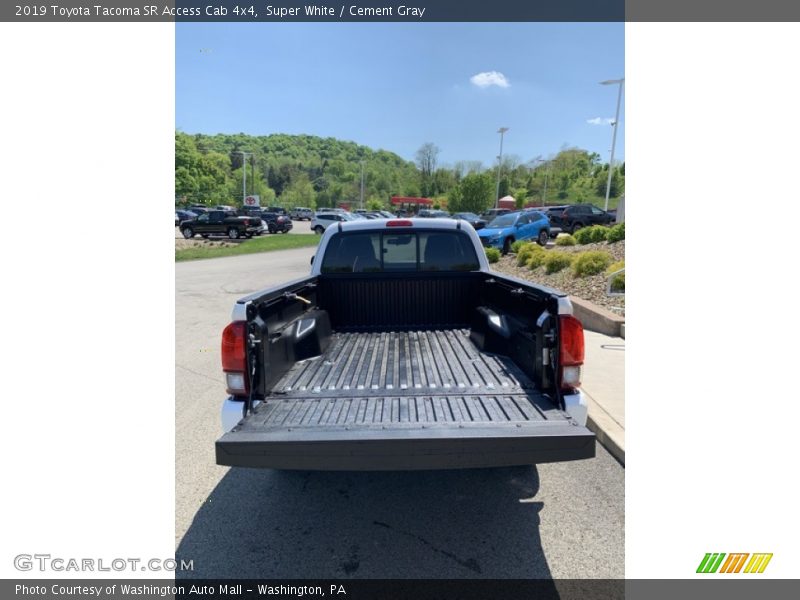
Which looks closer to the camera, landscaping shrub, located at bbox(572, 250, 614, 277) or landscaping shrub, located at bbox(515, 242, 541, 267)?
landscaping shrub, located at bbox(572, 250, 614, 277)

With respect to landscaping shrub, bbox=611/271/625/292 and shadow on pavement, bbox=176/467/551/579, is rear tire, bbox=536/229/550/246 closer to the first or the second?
landscaping shrub, bbox=611/271/625/292

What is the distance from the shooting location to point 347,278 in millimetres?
4645

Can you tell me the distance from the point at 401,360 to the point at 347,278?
1.32 meters

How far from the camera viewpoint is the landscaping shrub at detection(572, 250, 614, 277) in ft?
32.4

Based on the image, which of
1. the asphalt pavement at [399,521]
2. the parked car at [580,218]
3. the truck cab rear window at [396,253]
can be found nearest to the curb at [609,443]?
the asphalt pavement at [399,521]

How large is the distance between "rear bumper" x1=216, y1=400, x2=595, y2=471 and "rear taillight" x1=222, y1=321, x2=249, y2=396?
0.41 m

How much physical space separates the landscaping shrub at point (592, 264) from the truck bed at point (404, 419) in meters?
7.23

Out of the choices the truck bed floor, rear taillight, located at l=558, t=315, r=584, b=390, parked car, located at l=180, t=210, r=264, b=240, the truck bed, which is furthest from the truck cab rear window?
parked car, located at l=180, t=210, r=264, b=240

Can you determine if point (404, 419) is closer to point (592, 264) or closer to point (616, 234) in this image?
point (592, 264)

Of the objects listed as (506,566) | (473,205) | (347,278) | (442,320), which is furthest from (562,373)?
(473,205)

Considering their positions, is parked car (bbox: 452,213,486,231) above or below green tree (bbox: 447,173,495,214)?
below

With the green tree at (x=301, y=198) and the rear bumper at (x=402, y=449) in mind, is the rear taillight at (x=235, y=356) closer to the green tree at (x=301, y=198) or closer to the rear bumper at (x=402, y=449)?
the rear bumper at (x=402, y=449)

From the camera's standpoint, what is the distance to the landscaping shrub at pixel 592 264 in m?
9.88
